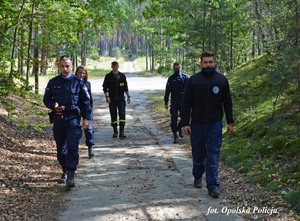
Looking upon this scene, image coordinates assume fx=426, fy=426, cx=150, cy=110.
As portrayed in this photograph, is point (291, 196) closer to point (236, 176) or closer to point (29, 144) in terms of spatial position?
point (236, 176)

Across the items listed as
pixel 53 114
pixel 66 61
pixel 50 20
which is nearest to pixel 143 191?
pixel 53 114

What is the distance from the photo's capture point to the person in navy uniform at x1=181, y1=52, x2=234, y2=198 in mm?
6723

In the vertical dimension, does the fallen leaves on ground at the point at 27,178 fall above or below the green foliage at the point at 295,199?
below

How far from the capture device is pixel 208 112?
22.4 feet

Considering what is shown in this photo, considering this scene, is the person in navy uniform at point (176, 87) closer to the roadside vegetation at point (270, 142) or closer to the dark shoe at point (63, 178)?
the roadside vegetation at point (270, 142)

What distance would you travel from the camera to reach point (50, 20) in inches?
497

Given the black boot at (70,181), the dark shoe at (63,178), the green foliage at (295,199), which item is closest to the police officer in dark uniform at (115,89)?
the dark shoe at (63,178)

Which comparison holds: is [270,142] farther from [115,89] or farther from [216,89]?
[115,89]

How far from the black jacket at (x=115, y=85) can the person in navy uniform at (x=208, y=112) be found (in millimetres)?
6212

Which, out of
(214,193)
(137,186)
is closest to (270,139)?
(214,193)

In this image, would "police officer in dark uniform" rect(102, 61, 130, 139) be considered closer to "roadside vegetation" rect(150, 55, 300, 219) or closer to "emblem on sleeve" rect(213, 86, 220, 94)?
"roadside vegetation" rect(150, 55, 300, 219)

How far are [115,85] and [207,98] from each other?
6579 mm

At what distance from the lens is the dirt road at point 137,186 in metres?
5.82

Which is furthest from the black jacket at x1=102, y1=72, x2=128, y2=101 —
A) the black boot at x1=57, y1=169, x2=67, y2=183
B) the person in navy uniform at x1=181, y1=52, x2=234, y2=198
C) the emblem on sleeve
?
the emblem on sleeve
